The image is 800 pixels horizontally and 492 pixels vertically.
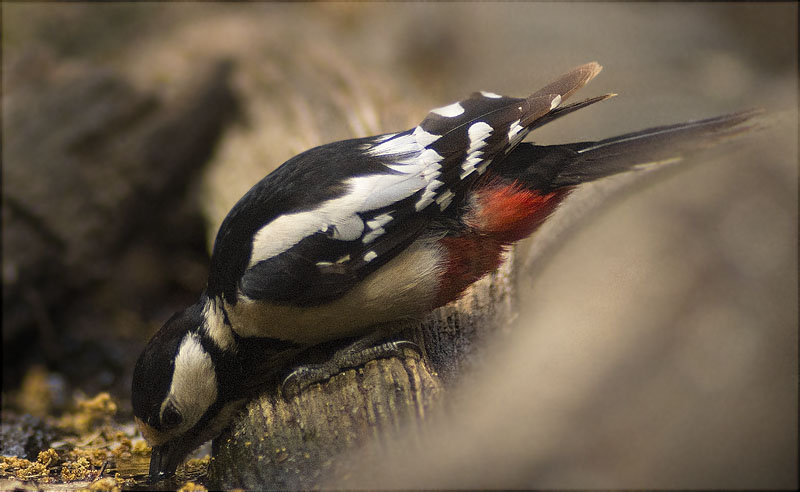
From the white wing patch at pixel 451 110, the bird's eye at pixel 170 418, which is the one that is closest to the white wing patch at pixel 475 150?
the white wing patch at pixel 451 110

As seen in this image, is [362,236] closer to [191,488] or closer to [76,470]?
[191,488]

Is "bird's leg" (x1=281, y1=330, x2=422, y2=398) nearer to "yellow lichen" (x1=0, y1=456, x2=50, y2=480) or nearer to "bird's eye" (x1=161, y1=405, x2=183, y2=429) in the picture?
"bird's eye" (x1=161, y1=405, x2=183, y2=429)

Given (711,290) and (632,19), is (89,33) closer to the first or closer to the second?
(632,19)

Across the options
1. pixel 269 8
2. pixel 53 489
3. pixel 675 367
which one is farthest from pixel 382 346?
pixel 269 8

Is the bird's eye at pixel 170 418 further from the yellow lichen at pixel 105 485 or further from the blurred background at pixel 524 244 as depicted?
the blurred background at pixel 524 244

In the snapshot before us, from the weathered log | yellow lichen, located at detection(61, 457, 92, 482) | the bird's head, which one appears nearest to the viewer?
yellow lichen, located at detection(61, 457, 92, 482)

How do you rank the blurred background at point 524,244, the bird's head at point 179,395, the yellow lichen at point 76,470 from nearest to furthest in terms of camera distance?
the blurred background at point 524,244 < the yellow lichen at point 76,470 < the bird's head at point 179,395

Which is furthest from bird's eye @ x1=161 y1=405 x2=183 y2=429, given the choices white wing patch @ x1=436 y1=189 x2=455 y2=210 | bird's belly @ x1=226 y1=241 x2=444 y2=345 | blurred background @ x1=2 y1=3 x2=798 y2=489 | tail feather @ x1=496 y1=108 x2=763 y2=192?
tail feather @ x1=496 y1=108 x2=763 y2=192
